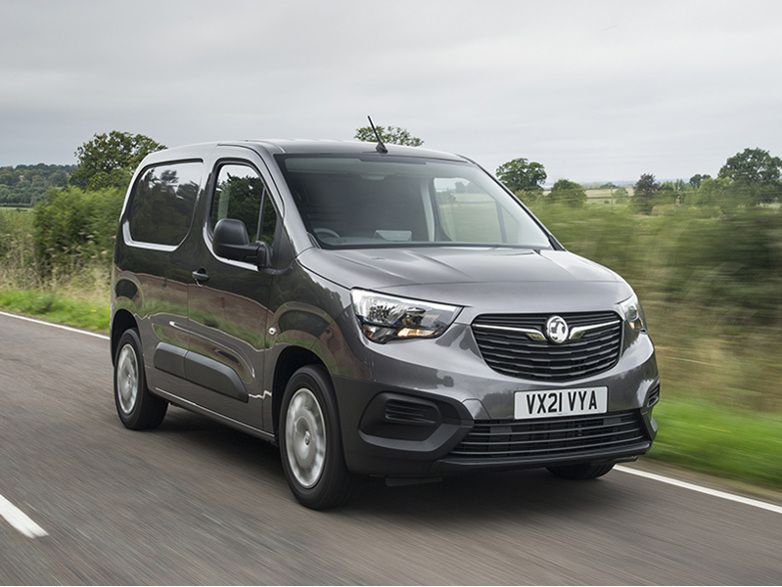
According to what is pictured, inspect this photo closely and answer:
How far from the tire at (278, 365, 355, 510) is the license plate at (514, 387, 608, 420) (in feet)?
2.90

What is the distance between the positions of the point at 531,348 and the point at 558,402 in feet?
0.92

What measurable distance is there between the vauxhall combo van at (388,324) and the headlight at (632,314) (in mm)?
14

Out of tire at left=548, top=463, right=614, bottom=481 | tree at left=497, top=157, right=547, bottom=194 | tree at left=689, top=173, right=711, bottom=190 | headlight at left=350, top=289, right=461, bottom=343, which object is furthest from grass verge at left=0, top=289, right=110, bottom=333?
headlight at left=350, top=289, right=461, bottom=343

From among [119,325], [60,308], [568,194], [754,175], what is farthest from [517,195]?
[60,308]

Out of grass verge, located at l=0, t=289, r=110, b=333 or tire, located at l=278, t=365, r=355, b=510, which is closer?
tire, located at l=278, t=365, r=355, b=510

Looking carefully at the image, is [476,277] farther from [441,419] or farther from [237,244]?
[237,244]

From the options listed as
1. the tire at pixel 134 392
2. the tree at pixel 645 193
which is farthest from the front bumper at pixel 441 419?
the tree at pixel 645 193

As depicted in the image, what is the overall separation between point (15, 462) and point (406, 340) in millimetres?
2964

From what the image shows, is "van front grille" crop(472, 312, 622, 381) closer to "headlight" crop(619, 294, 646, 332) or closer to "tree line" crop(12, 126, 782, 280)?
"headlight" crop(619, 294, 646, 332)

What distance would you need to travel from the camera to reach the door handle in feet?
20.1

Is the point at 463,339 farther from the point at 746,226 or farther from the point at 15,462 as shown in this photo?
the point at 746,226

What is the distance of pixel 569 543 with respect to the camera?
456cm

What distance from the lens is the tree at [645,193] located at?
1096cm

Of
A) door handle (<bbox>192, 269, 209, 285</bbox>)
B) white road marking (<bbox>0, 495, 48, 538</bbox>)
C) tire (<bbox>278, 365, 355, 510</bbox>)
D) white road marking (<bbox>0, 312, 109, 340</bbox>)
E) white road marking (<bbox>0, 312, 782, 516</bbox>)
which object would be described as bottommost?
white road marking (<bbox>0, 312, 109, 340</bbox>)
